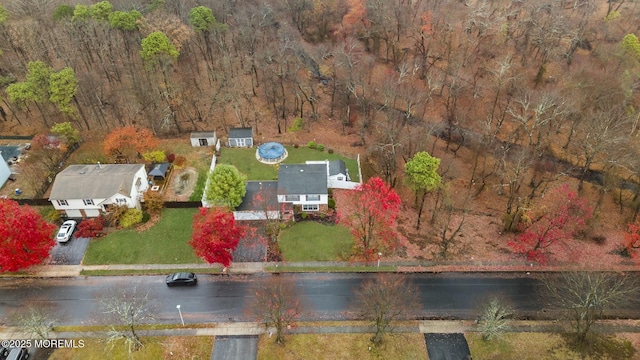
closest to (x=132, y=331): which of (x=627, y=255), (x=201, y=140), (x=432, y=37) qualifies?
(x=201, y=140)

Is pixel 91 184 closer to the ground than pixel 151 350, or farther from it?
farther from it

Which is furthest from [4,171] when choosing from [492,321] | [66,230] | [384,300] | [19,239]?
[492,321]

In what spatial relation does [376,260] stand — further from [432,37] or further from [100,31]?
[100,31]

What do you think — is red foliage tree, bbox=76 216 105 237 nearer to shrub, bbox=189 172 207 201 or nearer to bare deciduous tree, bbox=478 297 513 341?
shrub, bbox=189 172 207 201

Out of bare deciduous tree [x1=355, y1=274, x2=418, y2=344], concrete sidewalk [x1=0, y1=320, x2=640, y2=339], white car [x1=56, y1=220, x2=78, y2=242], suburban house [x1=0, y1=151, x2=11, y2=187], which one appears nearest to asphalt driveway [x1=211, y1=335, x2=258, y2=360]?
concrete sidewalk [x1=0, y1=320, x2=640, y2=339]

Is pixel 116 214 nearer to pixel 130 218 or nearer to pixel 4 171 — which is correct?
pixel 130 218

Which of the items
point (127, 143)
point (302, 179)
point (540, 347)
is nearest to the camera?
point (540, 347)
